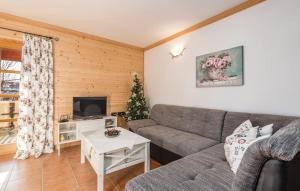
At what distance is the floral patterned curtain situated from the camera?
2779mm

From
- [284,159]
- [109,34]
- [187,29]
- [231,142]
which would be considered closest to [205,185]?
[231,142]

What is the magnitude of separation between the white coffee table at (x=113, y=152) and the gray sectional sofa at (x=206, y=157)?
1.49 ft

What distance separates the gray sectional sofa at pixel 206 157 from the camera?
68 centimetres

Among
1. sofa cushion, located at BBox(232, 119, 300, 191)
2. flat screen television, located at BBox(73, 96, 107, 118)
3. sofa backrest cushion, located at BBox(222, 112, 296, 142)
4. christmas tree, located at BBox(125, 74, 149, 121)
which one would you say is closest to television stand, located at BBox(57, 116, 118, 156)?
flat screen television, located at BBox(73, 96, 107, 118)

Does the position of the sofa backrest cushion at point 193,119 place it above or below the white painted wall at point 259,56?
below

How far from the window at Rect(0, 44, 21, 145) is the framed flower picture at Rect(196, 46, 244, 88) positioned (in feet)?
11.8

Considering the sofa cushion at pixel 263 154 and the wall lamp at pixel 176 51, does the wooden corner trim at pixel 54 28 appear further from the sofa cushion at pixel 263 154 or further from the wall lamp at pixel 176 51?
the sofa cushion at pixel 263 154

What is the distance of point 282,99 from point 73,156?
11.4 feet

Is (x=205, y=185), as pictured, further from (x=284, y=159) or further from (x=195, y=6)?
(x=195, y=6)

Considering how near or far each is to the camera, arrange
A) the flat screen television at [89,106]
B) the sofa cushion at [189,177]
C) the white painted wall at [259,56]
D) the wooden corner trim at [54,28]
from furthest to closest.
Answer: the flat screen television at [89,106] → the wooden corner trim at [54,28] → the white painted wall at [259,56] → the sofa cushion at [189,177]

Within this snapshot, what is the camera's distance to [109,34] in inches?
138

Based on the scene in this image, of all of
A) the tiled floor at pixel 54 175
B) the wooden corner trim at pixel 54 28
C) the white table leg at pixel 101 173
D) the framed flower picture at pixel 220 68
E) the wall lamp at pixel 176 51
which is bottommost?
the tiled floor at pixel 54 175

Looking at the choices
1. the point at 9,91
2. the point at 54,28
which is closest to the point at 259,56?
the point at 54,28

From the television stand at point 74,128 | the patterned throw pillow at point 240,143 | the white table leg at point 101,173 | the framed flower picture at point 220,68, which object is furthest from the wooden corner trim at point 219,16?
the white table leg at point 101,173
